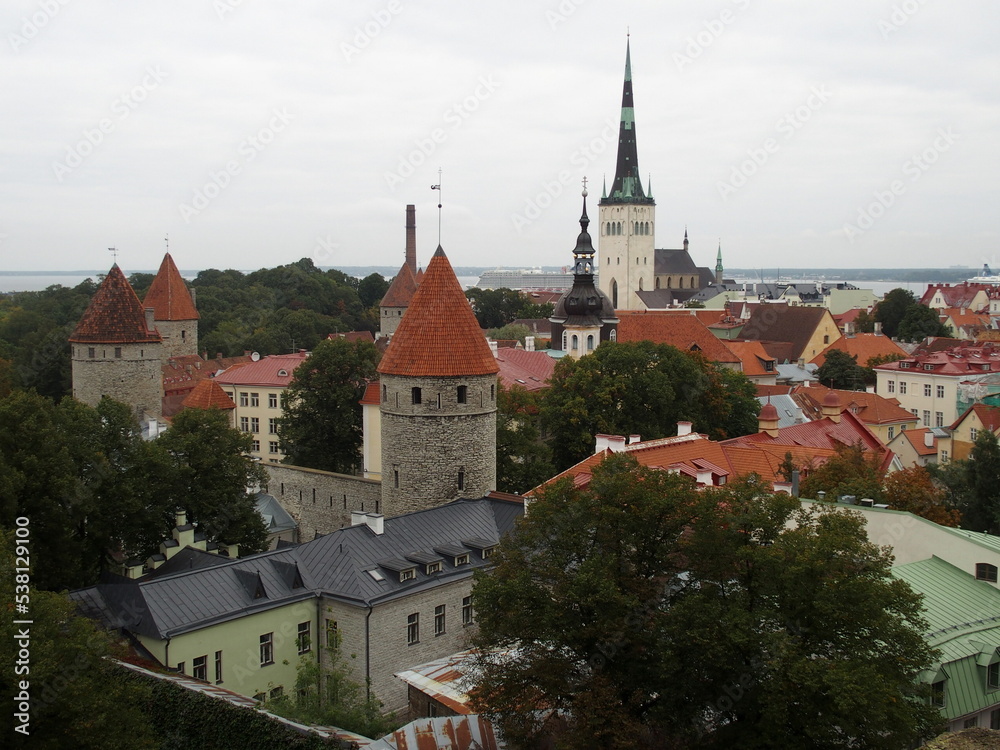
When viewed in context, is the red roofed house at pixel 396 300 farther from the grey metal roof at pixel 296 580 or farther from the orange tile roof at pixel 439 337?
the grey metal roof at pixel 296 580

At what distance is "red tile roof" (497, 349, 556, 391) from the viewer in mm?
46500

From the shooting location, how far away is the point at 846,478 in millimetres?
25594

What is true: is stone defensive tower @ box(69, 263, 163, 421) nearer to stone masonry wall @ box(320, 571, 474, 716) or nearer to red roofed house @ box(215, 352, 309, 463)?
red roofed house @ box(215, 352, 309, 463)

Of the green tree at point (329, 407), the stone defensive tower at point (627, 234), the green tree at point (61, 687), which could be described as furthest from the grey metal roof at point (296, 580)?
the stone defensive tower at point (627, 234)

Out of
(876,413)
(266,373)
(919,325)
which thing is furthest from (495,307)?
(876,413)

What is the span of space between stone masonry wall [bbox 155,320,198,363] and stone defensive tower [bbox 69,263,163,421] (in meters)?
17.4

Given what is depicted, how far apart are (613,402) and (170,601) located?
797 inches

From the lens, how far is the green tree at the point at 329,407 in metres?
37.6

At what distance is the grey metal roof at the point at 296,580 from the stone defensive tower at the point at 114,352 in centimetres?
1927

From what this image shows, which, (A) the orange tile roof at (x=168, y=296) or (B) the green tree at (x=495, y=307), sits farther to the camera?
(B) the green tree at (x=495, y=307)

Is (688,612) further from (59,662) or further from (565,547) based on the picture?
(59,662)

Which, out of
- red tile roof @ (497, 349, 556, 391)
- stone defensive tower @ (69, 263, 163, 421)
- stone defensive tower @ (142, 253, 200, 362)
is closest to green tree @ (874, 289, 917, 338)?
red tile roof @ (497, 349, 556, 391)

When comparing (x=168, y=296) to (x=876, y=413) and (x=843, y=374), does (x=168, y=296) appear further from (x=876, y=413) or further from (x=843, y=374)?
(x=843, y=374)

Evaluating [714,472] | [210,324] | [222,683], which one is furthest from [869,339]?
[222,683]
